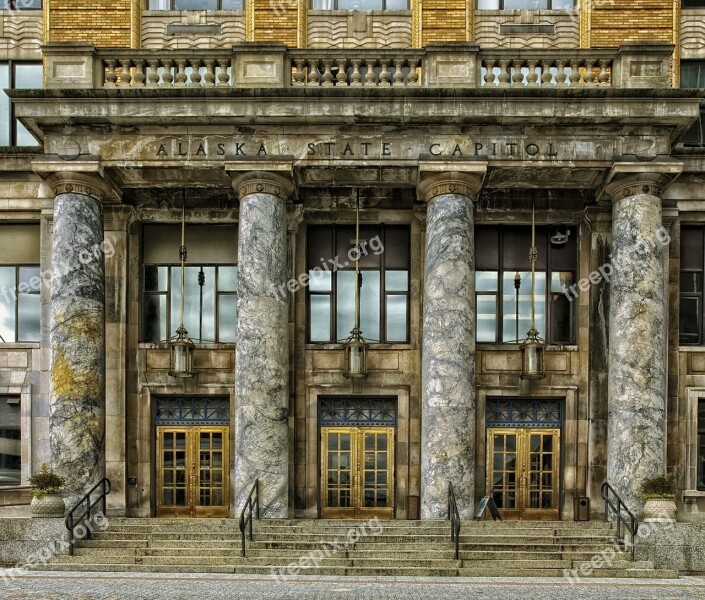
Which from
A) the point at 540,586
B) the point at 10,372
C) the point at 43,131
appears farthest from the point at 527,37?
the point at 10,372

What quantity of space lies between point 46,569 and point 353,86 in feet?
34.7

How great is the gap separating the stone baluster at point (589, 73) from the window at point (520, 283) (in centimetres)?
349

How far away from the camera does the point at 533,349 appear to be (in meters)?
16.5

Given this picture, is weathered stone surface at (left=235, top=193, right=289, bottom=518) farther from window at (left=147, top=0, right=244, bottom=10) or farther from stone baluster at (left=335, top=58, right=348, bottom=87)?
window at (left=147, top=0, right=244, bottom=10)

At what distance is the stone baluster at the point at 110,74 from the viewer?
15430 mm

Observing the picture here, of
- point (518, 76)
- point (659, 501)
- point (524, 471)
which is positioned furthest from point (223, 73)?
point (659, 501)

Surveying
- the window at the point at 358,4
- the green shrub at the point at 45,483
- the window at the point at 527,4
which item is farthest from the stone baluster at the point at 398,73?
the green shrub at the point at 45,483

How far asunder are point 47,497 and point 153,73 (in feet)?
28.0

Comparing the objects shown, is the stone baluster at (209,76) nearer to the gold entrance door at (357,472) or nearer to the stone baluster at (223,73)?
the stone baluster at (223,73)

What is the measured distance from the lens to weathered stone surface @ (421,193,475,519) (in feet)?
47.8

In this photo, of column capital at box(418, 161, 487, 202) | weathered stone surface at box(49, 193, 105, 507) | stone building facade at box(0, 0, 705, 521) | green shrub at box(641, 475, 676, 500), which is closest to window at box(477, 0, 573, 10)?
stone building facade at box(0, 0, 705, 521)

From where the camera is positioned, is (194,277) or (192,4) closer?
(192,4)

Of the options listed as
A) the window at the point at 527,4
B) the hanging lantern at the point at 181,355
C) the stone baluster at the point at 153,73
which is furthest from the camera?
the window at the point at 527,4
